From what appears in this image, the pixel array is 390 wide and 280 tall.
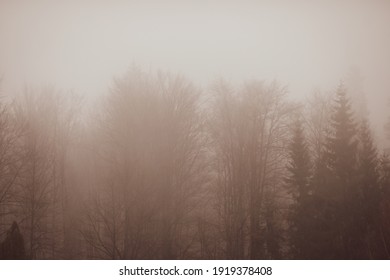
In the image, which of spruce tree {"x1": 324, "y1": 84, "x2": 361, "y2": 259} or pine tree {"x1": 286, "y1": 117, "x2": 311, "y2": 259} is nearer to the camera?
spruce tree {"x1": 324, "y1": 84, "x2": 361, "y2": 259}

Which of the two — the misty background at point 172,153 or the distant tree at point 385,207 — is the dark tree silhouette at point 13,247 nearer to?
the misty background at point 172,153

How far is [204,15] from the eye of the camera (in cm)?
1364

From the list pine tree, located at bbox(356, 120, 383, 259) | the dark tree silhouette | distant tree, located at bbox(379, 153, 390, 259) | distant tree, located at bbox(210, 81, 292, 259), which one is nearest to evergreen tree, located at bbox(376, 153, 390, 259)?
distant tree, located at bbox(379, 153, 390, 259)

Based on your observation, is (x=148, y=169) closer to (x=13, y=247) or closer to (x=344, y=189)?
(x=13, y=247)

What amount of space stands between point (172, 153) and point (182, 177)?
755mm

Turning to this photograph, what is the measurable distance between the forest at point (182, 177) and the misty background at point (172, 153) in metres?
0.04

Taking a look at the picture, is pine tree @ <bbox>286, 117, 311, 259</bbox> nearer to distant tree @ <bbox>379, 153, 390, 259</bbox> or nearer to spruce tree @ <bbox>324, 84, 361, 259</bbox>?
spruce tree @ <bbox>324, 84, 361, 259</bbox>

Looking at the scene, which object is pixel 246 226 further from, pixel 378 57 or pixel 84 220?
pixel 378 57

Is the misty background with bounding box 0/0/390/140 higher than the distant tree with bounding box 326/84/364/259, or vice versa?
the misty background with bounding box 0/0/390/140

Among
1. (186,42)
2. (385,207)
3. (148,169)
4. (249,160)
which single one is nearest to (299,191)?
(249,160)

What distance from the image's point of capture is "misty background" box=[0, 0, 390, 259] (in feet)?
31.1

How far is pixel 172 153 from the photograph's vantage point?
32.9ft

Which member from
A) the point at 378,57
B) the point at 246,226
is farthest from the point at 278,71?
the point at 246,226

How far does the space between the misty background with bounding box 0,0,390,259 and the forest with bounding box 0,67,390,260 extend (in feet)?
0.13
